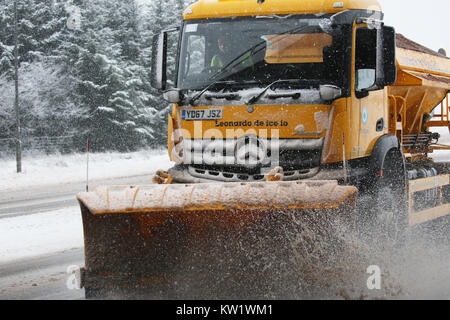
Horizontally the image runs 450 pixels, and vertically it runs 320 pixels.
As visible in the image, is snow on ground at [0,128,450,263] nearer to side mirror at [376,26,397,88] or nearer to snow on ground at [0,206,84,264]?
snow on ground at [0,206,84,264]

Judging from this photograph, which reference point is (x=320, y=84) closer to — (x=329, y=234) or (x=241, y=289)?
(x=329, y=234)

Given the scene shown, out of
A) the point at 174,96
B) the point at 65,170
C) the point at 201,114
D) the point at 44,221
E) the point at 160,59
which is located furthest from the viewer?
the point at 65,170

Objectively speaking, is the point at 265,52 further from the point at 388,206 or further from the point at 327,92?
the point at 388,206

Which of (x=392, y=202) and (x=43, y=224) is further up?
(x=392, y=202)

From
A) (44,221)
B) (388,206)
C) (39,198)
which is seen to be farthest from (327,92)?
(39,198)

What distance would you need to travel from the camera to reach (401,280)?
17.4 feet

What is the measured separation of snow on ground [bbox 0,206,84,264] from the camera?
7461 millimetres

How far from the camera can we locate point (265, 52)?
18.8 feet

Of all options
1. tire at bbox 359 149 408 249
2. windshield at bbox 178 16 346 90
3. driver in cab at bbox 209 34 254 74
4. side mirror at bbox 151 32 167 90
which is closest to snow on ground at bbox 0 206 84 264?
side mirror at bbox 151 32 167 90

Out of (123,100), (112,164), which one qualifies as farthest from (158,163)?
(123,100)

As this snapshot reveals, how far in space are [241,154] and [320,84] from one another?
0.96 metres

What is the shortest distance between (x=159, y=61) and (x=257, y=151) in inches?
59.3

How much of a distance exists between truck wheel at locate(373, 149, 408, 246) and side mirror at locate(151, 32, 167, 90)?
2.41m

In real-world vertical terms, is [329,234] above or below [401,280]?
above
